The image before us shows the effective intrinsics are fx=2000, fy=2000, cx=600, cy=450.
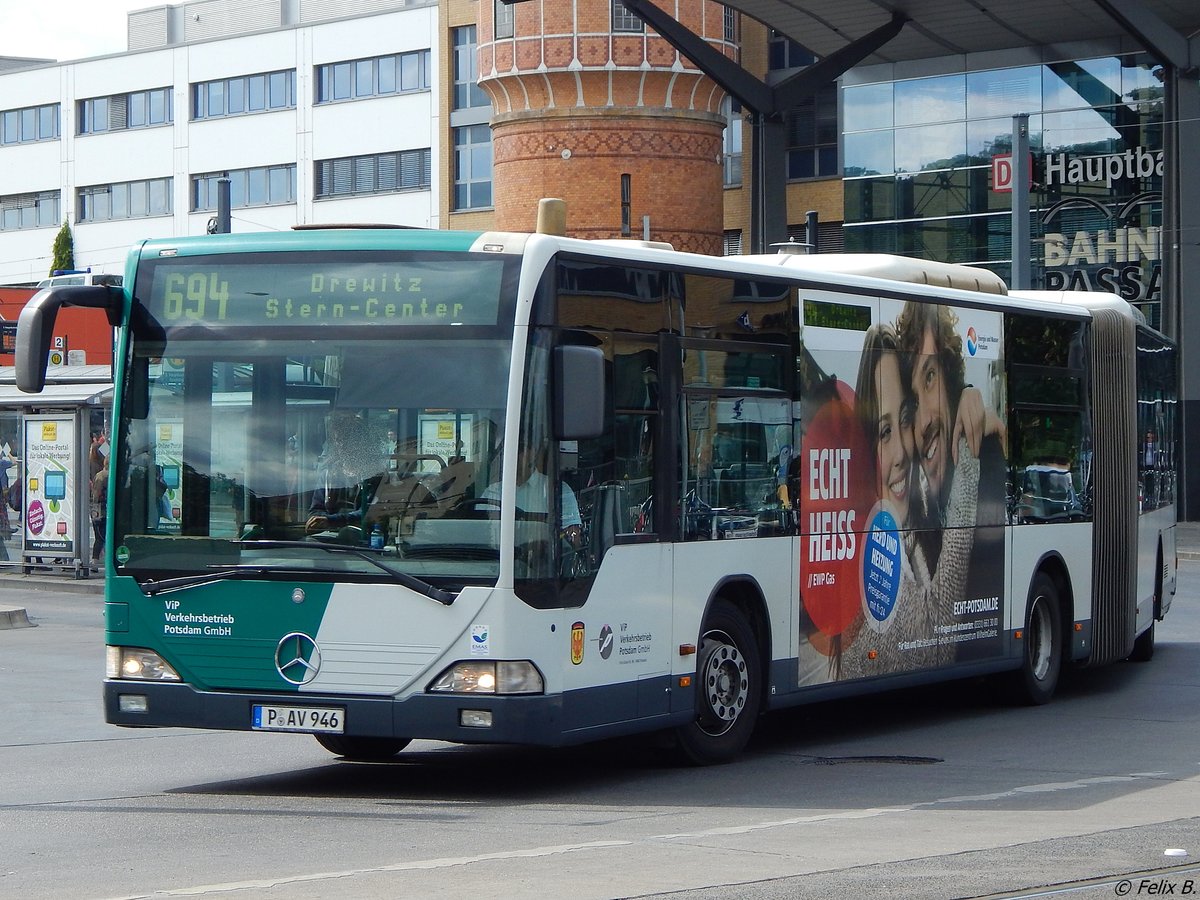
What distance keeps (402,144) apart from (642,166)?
16.1 metres

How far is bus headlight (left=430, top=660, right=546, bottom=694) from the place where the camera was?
9211mm

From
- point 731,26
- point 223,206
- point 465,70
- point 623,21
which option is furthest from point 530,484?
point 465,70

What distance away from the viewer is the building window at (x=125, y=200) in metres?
69.4

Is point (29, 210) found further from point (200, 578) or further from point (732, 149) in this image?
point (200, 578)

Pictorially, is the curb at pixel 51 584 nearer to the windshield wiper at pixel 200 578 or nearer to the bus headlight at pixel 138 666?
the bus headlight at pixel 138 666

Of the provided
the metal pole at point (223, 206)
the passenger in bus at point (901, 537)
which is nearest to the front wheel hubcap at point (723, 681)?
the passenger in bus at point (901, 537)

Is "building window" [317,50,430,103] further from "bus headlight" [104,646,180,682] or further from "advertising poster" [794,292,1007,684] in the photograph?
"bus headlight" [104,646,180,682]

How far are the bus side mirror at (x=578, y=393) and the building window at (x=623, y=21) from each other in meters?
40.0

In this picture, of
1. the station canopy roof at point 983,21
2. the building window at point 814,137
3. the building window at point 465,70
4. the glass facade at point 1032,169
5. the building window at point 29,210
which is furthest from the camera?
the building window at point 29,210

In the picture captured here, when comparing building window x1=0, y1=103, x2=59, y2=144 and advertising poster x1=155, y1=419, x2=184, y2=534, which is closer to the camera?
advertising poster x1=155, y1=419, x2=184, y2=534

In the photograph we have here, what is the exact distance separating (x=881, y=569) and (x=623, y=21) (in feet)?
123

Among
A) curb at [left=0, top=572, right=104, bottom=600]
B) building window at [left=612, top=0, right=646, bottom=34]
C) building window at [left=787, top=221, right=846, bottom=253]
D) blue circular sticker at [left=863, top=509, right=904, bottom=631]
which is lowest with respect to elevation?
curb at [left=0, top=572, right=104, bottom=600]

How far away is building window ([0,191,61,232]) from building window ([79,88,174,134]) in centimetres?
288

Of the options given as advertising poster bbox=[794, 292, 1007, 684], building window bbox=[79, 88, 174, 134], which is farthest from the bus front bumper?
building window bbox=[79, 88, 174, 134]
